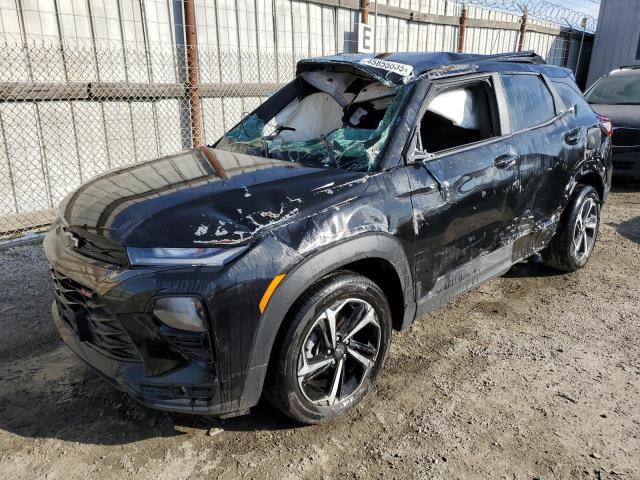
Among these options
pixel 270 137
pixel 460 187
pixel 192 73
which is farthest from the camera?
pixel 192 73

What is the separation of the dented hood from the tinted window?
65.2 inches

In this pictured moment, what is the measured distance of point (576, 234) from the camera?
4469 mm

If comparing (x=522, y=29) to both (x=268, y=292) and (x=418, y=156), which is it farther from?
(x=268, y=292)

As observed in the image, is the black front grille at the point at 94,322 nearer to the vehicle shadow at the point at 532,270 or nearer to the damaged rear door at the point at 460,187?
the damaged rear door at the point at 460,187

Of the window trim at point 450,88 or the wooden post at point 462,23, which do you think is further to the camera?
the wooden post at point 462,23

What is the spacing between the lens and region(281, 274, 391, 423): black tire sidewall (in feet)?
7.80

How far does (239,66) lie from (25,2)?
8.68 feet

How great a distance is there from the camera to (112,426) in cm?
267

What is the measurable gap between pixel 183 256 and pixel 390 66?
6.16ft

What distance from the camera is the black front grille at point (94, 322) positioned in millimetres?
2291

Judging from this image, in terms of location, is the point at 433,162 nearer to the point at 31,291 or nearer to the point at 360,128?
the point at 360,128

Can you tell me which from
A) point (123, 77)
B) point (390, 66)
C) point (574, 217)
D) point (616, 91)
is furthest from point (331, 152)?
point (616, 91)

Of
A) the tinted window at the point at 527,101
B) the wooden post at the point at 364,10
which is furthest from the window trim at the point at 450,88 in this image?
the wooden post at the point at 364,10

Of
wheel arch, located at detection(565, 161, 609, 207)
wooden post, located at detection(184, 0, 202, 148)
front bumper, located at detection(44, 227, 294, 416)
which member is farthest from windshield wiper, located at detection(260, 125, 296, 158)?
wooden post, located at detection(184, 0, 202, 148)
